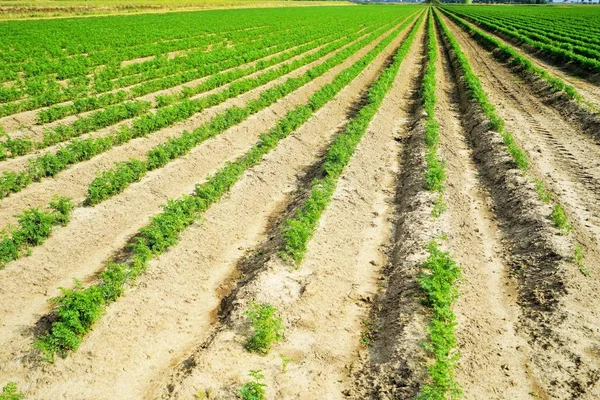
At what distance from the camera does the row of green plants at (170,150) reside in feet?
32.4

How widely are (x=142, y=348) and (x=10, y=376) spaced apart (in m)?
1.71

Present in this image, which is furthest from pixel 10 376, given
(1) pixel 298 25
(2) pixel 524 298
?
(1) pixel 298 25

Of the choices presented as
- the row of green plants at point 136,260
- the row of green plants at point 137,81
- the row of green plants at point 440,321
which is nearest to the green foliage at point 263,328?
the row of green plants at point 440,321

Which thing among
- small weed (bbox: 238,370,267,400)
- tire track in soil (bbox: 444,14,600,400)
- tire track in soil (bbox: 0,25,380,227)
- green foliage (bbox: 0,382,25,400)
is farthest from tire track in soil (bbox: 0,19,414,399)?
tire track in soil (bbox: 444,14,600,400)

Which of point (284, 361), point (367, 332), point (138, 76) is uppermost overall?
point (138, 76)

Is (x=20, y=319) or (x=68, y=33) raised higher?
(x=68, y=33)

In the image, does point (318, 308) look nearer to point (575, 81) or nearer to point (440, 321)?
point (440, 321)

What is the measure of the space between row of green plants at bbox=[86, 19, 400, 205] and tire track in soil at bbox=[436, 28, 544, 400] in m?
7.72

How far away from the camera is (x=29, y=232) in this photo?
26.5ft

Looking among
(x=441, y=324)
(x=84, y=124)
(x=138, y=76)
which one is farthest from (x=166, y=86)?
(x=441, y=324)

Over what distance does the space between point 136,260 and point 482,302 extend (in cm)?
623

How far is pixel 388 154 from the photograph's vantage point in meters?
13.7

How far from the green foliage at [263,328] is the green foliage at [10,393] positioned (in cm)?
299

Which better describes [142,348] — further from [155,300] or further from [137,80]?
[137,80]
